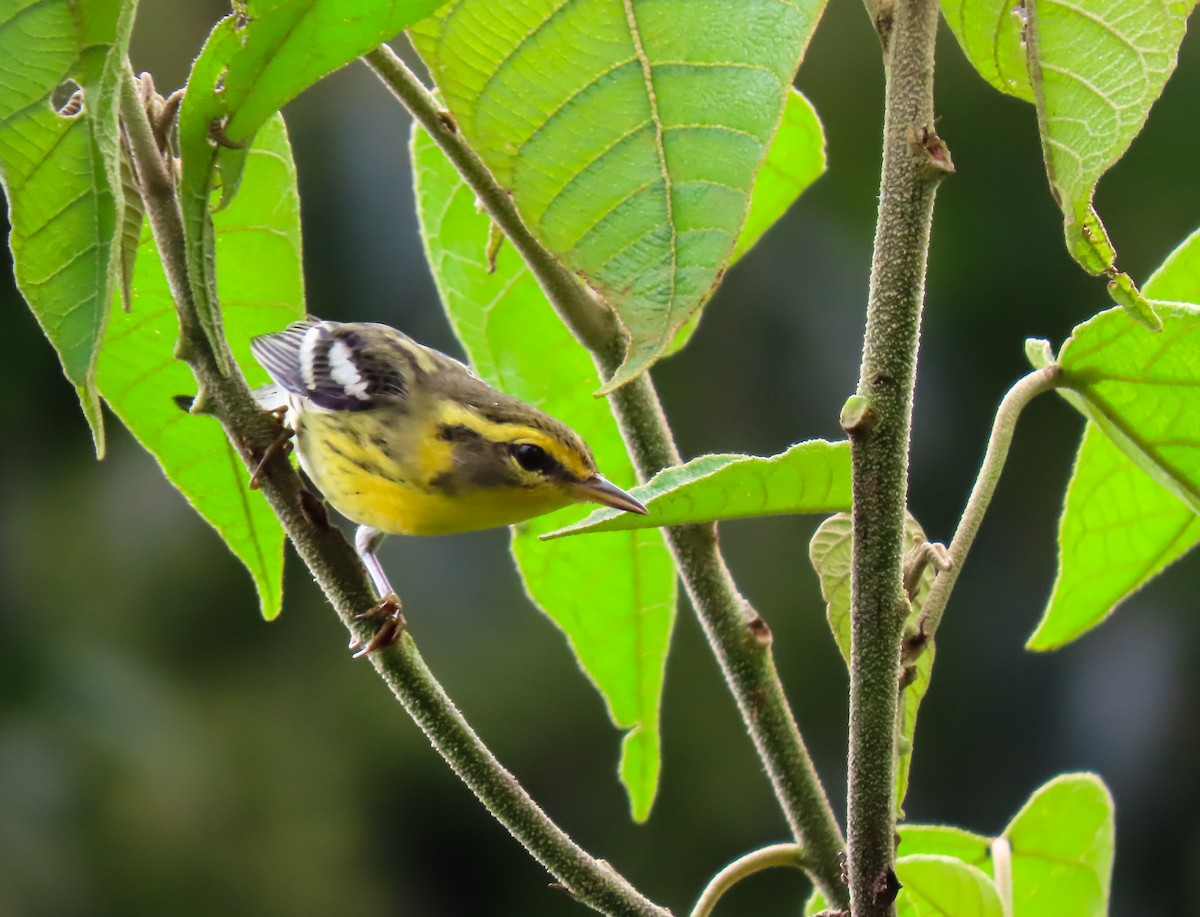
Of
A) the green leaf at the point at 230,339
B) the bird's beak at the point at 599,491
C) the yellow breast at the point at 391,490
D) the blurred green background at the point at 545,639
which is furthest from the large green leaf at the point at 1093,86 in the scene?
the blurred green background at the point at 545,639

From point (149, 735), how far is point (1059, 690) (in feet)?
7.24

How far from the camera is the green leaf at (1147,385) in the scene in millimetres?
531

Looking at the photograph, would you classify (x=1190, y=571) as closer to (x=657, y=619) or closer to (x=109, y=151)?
(x=657, y=619)

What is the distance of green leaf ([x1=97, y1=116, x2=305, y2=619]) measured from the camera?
24.2 inches

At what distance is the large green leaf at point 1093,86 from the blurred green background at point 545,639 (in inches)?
97.6

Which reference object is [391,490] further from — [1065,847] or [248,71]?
[248,71]

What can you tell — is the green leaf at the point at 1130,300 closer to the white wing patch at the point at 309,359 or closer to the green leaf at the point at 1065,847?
the green leaf at the point at 1065,847

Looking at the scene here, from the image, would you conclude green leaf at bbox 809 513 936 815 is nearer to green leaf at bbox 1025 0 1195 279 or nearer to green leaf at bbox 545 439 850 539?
green leaf at bbox 545 439 850 539

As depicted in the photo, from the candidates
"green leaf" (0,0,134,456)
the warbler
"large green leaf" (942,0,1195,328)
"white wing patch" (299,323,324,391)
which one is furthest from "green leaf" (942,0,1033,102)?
"white wing patch" (299,323,324,391)

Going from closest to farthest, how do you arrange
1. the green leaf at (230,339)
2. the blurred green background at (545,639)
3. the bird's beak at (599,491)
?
the green leaf at (230,339) → the bird's beak at (599,491) → the blurred green background at (545,639)

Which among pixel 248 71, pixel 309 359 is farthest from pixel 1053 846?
pixel 309 359

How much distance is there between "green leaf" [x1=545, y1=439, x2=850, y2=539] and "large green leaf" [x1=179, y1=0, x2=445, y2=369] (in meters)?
0.15

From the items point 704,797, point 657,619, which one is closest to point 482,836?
point 704,797

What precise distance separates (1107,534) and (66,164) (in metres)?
0.47
